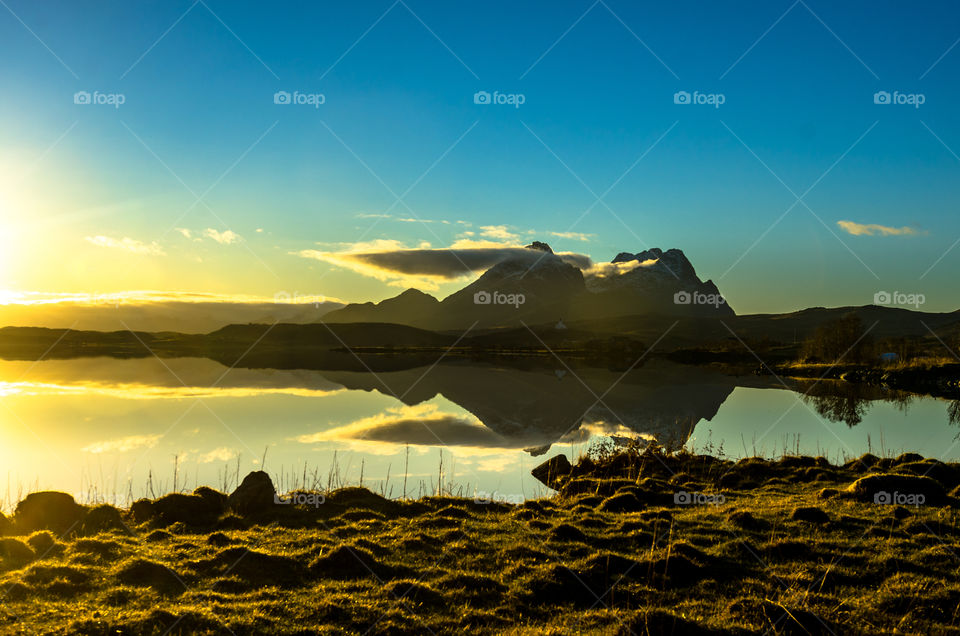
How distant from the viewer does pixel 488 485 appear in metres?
22.9

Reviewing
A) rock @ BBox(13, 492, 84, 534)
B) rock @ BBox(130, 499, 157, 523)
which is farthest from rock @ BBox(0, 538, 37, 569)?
rock @ BBox(130, 499, 157, 523)

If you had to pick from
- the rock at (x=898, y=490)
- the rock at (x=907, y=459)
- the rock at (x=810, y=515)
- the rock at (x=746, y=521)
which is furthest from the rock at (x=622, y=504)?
the rock at (x=907, y=459)

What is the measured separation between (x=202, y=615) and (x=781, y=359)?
12664cm

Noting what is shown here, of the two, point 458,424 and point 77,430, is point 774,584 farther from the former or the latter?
point 77,430

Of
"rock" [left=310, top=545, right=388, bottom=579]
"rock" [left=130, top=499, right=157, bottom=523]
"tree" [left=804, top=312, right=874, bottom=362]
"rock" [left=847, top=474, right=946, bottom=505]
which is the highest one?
"tree" [left=804, top=312, right=874, bottom=362]

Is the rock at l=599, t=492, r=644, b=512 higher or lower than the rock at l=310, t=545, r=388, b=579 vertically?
higher

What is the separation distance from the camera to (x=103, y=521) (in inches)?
594

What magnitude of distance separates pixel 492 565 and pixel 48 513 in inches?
449

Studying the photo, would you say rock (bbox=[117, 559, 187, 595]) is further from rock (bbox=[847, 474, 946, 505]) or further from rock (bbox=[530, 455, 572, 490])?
rock (bbox=[847, 474, 946, 505])

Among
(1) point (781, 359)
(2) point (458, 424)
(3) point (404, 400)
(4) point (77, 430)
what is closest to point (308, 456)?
(2) point (458, 424)

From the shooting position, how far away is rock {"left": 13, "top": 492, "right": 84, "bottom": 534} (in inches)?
572

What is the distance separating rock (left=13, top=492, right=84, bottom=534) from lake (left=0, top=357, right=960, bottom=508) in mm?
3691

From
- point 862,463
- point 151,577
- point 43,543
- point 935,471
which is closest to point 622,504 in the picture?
point 935,471

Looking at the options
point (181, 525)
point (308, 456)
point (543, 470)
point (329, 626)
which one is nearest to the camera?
point (329, 626)
